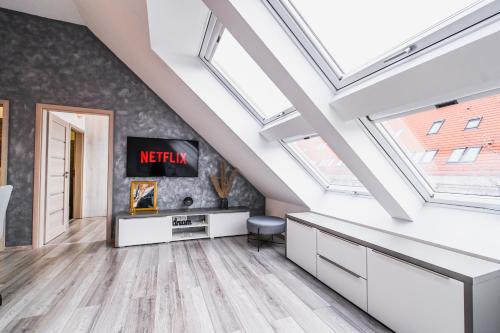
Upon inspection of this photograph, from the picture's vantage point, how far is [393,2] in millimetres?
1409

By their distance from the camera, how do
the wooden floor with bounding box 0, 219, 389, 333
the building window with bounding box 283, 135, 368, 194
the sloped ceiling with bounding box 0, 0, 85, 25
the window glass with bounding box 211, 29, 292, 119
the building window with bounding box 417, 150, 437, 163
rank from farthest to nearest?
the sloped ceiling with bounding box 0, 0, 85, 25
the building window with bounding box 283, 135, 368, 194
the window glass with bounding box 211, 29, 292, 119
the building window with bounding box 417, 150, 437, 163
the wooden floor with bounding box 0, 219, 389, 333

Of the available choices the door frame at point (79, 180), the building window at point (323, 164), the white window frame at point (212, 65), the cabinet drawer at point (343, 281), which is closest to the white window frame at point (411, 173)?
the building window at point (323, 164)

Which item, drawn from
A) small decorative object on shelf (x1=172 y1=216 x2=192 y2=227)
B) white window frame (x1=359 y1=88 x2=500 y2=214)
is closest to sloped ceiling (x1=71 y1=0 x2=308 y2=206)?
small decorative object on shelf (x1=172 y1=216 x2=192 y2=227)

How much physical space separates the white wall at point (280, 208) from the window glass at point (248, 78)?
1.71 metres

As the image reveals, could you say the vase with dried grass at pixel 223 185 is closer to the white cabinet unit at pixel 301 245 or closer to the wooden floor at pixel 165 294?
the wooden floor at pixel 165 294

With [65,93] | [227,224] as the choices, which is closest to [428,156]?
[227,224]

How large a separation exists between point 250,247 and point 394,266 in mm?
2301

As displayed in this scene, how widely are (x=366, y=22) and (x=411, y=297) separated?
1930 mm

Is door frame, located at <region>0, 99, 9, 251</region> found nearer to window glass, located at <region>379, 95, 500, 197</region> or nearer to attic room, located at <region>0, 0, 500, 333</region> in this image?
attic room, located at <region>0, 0, 500, 333</region>

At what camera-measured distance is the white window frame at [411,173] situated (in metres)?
1.85

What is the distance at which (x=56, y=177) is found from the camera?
4043mm

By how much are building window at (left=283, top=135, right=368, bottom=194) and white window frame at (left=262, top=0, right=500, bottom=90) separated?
3.68 ft

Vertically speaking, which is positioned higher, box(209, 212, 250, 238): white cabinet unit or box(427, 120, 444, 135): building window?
box(427, 120, 444, 135): building window

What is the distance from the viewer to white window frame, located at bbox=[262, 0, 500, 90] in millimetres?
1131
